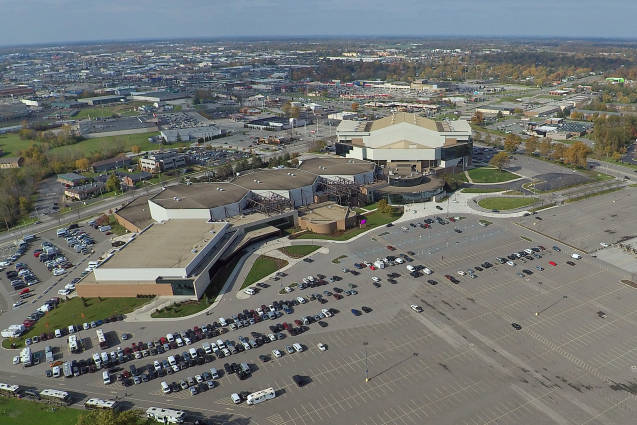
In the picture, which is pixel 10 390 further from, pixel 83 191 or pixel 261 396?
pixel 83 191

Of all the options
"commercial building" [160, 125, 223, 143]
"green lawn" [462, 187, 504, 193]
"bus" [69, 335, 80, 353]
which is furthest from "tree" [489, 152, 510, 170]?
"bus" [69, 335, 80, 353]

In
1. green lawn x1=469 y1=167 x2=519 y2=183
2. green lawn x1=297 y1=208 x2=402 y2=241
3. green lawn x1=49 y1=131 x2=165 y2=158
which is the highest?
green lawn x1=49 y1=131 x2=165 y2=158

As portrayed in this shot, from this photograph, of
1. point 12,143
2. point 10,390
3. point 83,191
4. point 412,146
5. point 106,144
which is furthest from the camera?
point 12,143

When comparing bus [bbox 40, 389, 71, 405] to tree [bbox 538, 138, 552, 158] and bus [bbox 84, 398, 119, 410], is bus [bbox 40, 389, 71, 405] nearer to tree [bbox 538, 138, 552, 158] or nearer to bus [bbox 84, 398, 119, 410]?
bus [bbox 84, 398, 119, 410]

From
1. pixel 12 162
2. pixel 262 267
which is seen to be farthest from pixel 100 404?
pixel 12 162

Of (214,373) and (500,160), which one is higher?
(500,160)

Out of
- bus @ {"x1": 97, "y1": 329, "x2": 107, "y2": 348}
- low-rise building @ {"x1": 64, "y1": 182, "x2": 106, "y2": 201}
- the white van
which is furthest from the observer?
low-rise building @ {"x1": 64, "y1": 182, "x2": 106, "y2": 201}

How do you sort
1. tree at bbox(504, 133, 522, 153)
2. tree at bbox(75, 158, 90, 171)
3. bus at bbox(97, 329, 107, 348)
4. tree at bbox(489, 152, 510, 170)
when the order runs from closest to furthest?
1. bus at bbox(97, 329, 107, 348)
2. tree at bbox(489, 152, 510, 170)
3. tree at bbox(75, 158, 90, 171)
4. tree at bbox(504, 133, 522, 153)

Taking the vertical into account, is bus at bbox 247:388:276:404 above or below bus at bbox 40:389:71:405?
above
